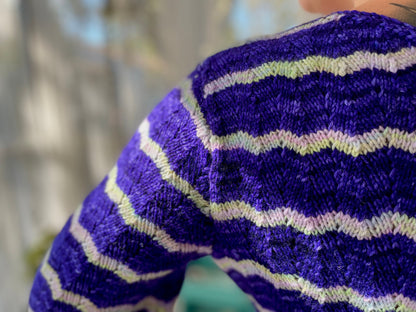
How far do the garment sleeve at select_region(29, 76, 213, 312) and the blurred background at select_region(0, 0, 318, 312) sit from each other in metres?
0.78

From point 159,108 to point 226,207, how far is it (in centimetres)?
11

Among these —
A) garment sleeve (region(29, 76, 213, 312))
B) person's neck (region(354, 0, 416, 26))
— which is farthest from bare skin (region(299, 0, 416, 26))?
garment sleeve (region(29, 76, 213, 312))

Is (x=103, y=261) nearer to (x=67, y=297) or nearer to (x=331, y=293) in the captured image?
(x=67, y=297)

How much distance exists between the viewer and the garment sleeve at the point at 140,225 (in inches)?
12.0

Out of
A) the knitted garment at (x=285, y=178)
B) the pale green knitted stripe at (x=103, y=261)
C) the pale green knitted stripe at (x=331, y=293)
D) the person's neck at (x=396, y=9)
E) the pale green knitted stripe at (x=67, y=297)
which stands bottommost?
the pale green knitted stripe at (x=67, y=297)

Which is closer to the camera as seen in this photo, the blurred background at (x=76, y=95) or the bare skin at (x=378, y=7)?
the bare skin at (x=378, y=7)

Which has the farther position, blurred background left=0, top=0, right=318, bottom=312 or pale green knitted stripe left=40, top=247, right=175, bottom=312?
blurred background left=0, top=0, right=318, bottom=312

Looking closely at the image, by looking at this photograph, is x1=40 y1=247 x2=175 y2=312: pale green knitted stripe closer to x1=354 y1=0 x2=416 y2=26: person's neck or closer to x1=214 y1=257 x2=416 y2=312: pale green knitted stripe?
x1=214 y1=257 x2=416 y2=312: pale green knitted stripe

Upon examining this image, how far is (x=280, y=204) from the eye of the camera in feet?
0.97

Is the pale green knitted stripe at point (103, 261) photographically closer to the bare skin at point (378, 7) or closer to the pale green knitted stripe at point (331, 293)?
the pale green knitted stripe at point (331, 293)

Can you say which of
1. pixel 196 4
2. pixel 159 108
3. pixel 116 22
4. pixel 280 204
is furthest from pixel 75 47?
pixel 280 204

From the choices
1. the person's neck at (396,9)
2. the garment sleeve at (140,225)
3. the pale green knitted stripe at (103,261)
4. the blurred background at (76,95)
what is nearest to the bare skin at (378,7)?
the person's neck at (396,9)

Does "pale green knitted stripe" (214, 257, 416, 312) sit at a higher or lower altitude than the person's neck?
lower

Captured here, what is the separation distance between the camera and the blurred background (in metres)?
1.10
